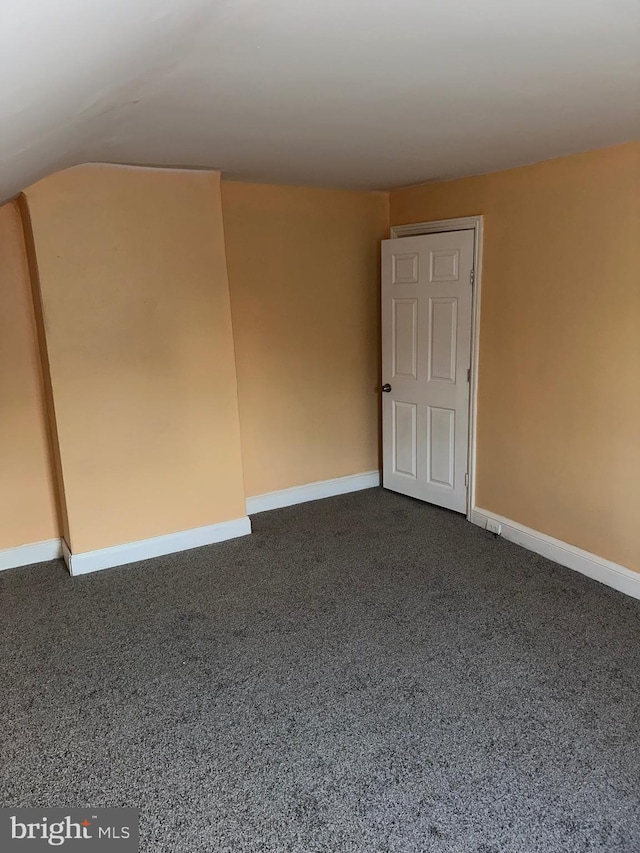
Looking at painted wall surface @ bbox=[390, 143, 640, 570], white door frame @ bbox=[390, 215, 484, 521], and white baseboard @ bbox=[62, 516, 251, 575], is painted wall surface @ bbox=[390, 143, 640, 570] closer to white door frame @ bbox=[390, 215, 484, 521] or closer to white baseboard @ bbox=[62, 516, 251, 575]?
white door frame @ bbox=[390, 215, 484, 521]

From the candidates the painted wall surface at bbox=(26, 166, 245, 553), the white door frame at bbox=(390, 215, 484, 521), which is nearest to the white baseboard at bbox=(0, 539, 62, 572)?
the painted wall surface at bbox=(26, 166, 245, 553)

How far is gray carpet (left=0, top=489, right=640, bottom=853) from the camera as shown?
1.92 meters

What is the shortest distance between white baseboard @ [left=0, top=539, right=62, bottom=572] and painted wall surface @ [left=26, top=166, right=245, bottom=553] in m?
0.32

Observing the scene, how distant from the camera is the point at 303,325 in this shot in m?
4.50

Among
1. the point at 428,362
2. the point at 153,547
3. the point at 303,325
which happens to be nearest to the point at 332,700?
the point at 153,547

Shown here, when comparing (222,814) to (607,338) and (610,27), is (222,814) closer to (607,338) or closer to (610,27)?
(610,27)

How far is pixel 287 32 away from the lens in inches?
63.5

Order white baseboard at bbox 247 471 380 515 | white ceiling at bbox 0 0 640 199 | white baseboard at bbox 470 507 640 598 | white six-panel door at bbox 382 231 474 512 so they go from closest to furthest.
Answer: white ceiling at bbox 0 0 640 199 → white baseboard at bbox 470 507 640 598 → white six-panel door at bbox 382 231 474 512 → white baseboard at bbox 247 471 380 515

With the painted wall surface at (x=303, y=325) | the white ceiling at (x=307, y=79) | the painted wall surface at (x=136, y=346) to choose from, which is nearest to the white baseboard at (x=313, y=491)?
the painted wall surface at (x=303, y=325)

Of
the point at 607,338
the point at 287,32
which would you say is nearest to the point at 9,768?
the point at 287,32

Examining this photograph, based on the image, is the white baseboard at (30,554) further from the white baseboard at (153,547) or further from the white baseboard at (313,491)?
the white baseboard at (313,491)

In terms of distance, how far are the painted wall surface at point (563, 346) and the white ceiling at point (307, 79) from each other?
0.31 meters
